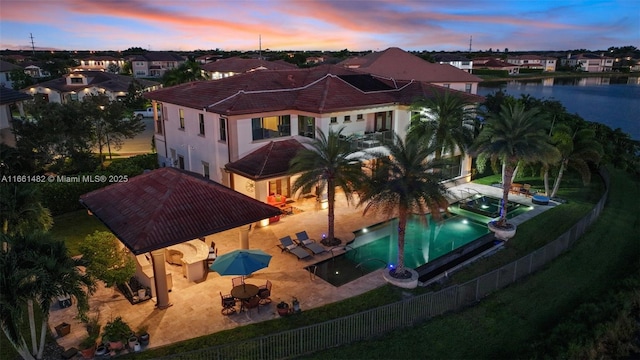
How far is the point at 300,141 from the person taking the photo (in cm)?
2834

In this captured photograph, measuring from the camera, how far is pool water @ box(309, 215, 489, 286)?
19656 millimetres

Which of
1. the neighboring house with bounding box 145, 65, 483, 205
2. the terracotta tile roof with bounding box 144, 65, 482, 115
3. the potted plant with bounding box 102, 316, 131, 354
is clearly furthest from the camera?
the terracotta tile roof with bounding box 144, 65, 482, 115

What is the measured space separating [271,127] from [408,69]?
3596cm

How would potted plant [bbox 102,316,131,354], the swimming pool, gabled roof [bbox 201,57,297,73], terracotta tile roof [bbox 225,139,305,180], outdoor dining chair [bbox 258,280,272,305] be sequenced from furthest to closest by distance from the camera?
gabled roof [bbox 201,57,297,73], terracotta tile roof [bbox 225,139,305,180], the swimming pool, outdoor dining chair [bbox 258,280,272,305], potted plant [bbox 102,316,131,354]

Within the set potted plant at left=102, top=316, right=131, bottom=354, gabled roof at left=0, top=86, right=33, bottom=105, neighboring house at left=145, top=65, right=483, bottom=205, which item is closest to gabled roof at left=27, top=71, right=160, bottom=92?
neighboring house at left=145, top=65, right=483, bottom=205

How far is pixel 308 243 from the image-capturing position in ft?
69.6

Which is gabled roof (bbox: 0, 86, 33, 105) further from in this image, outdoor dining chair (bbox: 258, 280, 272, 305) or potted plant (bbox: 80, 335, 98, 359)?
outdoor dining chair (bbox: 258, 280, 272, 305)

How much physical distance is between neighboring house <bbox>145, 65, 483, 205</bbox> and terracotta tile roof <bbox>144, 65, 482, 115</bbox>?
0.06m

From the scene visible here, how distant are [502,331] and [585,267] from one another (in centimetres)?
830

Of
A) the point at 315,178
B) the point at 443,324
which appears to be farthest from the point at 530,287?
the point at 315,178

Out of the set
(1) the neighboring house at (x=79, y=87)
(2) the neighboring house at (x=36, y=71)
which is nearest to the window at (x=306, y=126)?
(1) the neighboring house at (x=79, y=87)

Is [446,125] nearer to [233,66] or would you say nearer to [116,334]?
[116,334]

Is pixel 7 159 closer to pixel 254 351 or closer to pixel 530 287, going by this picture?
pixel 254 351

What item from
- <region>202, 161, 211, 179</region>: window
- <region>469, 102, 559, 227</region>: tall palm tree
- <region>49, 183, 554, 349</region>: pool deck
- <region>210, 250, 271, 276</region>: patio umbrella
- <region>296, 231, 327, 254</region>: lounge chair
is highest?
<region>469, 102, 559, 227</region>: tall palm tree
